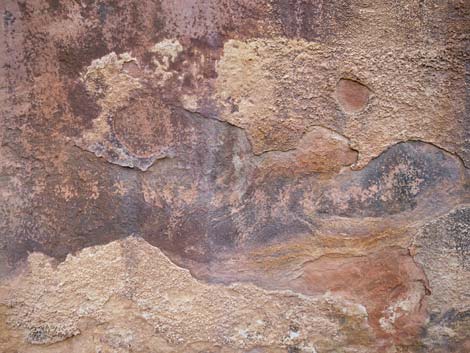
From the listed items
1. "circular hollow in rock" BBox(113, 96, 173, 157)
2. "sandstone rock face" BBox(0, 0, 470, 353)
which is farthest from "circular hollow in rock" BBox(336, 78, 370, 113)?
"circular hollow in rock" BBox(113, 96, 173, 157)

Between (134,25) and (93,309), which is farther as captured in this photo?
(93,309)

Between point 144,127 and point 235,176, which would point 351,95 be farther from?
point 144,127

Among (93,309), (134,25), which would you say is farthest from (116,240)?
(134,25)

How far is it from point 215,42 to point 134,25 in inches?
5.9

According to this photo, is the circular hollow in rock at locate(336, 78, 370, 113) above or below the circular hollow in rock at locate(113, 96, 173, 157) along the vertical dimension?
above

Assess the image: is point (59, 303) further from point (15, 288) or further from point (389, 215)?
point (389, 215)

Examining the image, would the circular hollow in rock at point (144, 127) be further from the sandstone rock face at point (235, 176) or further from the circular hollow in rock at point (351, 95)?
the circular hollow in rock at point (351, 95)

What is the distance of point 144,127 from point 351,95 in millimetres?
397

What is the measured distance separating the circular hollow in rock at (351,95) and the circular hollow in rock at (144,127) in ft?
1.07

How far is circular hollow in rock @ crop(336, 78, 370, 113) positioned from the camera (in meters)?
1.15

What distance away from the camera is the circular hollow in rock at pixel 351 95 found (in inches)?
45.4

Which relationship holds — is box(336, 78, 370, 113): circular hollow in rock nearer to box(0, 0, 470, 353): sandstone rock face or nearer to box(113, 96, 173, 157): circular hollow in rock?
box(0, 0, 470, 353): sandstone rock face

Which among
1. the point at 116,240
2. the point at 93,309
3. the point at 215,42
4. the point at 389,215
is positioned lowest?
the point at 93,309

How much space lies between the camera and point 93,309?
3.95 feet
